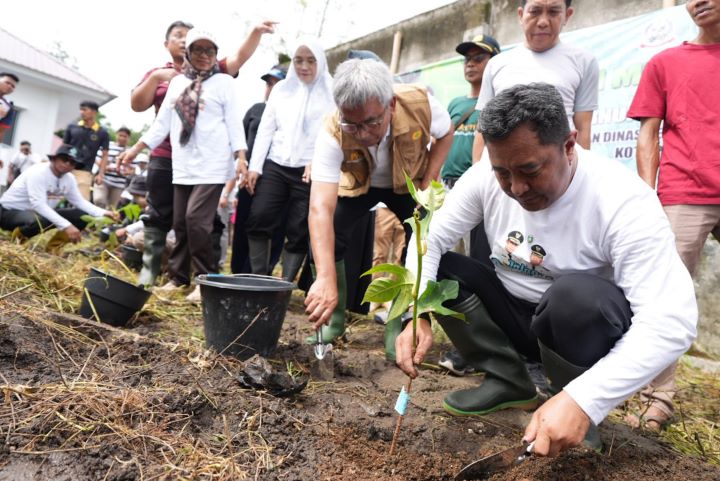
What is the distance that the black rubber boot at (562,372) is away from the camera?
162 centimetres

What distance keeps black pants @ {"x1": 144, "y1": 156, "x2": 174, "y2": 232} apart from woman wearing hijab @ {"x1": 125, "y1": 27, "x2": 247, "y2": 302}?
0.16 m

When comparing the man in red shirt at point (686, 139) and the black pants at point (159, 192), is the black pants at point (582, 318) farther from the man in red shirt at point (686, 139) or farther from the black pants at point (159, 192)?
the black pants at point (159, 192)

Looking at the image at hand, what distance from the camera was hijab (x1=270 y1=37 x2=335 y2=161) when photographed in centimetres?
347

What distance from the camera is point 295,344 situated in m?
2.54

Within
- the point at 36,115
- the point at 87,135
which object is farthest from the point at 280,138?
the point at 36,115

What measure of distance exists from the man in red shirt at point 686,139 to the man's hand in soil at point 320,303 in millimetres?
1249

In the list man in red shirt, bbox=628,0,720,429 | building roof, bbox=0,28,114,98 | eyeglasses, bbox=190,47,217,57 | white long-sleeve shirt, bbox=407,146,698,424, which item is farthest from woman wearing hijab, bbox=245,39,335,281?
building roof, bbox=0,28,114,98

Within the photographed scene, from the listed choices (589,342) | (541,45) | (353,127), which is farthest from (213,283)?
(541,45)

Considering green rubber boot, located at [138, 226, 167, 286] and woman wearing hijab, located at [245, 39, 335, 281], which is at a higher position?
woman wearing hijab, located at [245, 39, 335, 281]

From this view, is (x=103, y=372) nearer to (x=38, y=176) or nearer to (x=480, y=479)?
(x=480, y=479)

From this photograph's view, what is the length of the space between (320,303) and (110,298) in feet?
3.96

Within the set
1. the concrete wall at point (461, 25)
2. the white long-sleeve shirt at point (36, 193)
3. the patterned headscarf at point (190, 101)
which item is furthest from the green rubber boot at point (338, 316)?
the white long-sleeve shirt at point (36, 193)

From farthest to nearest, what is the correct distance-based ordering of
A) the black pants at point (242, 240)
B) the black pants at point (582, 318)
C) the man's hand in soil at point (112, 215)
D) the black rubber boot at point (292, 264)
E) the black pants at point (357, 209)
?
1. the man's hand in soil at point (112, 215)
2. the black pants at point (242, 240)
3. the black rubber boot at point (292, 264)
4. the black pants at point (357, 209)
5. the black pants at point (582, 318)

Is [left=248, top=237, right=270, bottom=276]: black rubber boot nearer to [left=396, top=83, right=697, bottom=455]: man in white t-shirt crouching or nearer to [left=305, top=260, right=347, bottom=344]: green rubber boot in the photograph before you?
[left=305, top=260, right=347, bottom=344]: green rubber boot
